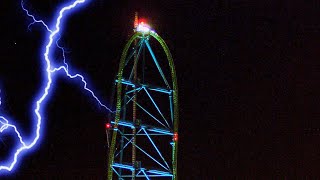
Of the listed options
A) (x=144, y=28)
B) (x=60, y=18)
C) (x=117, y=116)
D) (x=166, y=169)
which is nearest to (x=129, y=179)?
(x=166, y=169)

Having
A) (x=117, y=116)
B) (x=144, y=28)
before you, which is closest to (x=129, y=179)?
(x=117, y=116)

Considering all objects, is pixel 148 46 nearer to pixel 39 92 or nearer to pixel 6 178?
pixel 39 92

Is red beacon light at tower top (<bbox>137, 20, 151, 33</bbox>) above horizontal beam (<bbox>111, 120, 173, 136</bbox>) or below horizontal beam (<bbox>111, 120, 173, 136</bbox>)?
above

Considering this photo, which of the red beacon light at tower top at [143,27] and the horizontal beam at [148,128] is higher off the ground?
the red beacon light at tower top at [143,27]

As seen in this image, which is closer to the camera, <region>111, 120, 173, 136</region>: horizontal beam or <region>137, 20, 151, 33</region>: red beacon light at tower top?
<region>111, 120, 173, 136</region>: horizontal beam

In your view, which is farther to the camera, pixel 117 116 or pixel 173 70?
pixel 173 70

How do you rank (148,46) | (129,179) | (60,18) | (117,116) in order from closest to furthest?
(60,18) → (117,116) → (148,46) → (129,179)

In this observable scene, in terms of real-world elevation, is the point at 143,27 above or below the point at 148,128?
above

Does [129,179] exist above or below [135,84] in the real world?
below

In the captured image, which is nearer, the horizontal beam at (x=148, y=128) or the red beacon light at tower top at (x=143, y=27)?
the horizontal beam at (x=148, y=128)

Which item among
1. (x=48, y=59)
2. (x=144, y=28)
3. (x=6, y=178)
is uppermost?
(x=144, y=28)

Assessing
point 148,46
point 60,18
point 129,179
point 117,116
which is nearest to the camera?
point 60,18
